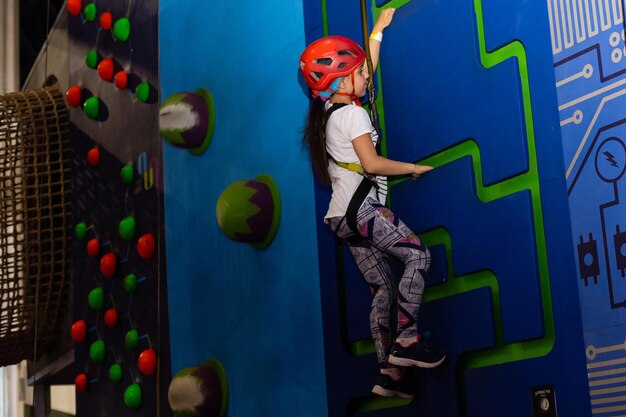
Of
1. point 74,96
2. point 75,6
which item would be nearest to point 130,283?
point 74,96

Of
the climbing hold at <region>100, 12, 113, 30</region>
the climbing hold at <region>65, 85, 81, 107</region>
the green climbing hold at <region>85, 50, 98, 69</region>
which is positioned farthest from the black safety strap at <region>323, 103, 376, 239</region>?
the climbing hold at <region>65, 85, 81, 107</region>

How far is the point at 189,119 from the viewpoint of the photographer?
13.3 feet

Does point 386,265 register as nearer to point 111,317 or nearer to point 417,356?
point 417,356

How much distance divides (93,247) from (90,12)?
122 cm

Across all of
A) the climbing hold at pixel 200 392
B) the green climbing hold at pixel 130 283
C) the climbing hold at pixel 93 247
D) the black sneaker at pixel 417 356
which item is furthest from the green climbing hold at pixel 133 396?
the black sneaker at pixel 417 356

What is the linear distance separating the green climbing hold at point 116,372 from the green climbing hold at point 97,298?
0.35 m

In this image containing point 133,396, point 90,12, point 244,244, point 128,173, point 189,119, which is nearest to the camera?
point 244,244

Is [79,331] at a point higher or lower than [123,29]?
lower

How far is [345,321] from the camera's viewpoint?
3.29 meters

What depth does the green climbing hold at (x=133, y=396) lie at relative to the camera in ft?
14.4

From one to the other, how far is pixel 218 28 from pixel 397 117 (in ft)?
3.83

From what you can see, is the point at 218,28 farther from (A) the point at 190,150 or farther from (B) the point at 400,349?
(B) the point at 400,349

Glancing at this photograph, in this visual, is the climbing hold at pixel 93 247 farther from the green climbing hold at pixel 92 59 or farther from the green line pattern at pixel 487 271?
the green line pattern at pixel 487 271

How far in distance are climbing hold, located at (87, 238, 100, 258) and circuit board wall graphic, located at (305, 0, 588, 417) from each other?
2.00m
